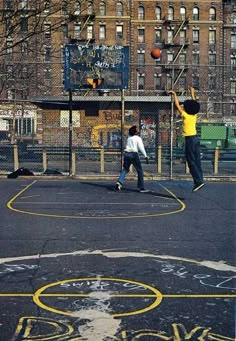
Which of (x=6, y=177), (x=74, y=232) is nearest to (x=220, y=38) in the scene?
(x=6, y=177)

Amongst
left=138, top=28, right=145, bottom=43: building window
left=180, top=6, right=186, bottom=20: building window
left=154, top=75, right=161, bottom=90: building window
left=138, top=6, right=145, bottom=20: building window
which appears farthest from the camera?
left=180, top=6, right=186, bottom=20: building window

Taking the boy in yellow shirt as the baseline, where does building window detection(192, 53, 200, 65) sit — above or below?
above

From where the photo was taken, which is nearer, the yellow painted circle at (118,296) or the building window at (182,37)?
the yellow painted circle at (118,296)

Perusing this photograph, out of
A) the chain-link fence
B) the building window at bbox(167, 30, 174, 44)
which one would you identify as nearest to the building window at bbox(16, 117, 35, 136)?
the chain-link fence

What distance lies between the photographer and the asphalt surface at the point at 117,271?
432 centimetres

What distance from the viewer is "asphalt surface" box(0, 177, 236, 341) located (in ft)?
14.2

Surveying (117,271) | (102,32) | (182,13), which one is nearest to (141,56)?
(102,32)

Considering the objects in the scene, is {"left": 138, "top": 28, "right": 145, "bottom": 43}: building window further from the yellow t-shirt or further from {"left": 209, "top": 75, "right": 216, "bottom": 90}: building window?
the yellow t-shirt

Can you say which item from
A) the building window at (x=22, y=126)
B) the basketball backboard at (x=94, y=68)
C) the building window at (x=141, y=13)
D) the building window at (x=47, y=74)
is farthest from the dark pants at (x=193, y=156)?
the building window at (x=141, y=13)

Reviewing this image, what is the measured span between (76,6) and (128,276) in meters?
16.2

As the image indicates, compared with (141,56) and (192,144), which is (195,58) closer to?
(141,56)

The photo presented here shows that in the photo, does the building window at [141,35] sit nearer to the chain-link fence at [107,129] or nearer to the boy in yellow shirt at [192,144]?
A: the chain-link fence at [107,129]

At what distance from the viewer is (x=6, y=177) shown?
19.0 m

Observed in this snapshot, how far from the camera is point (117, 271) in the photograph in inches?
240
